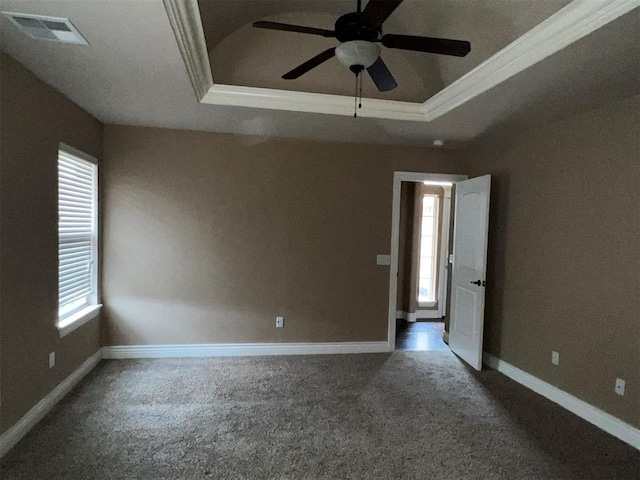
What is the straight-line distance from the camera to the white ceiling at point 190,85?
1754mm

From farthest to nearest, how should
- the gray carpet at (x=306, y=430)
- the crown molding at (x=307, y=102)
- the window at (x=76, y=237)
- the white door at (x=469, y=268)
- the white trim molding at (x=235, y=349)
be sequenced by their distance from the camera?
1. the white trim molding at (x=235, y=349)
2. the white door at (x=469, y=268)
3. the window at (x=76, y=237)
4. the crown molding at (x=307, y=102)
5. the gray carpet at (x=306, y=430)

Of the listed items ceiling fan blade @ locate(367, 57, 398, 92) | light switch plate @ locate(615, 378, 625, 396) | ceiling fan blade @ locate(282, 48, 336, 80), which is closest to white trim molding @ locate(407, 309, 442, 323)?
light switch plate @ locate(615, 378, 625, 396)

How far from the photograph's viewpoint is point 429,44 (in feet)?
5.62

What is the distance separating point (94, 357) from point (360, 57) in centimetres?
359

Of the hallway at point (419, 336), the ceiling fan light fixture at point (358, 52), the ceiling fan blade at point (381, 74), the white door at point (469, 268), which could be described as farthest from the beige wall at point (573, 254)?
the ceiling fan light fixture at point (358, 52)

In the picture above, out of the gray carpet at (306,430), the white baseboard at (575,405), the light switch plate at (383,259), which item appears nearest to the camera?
the gray carpet at (306,430)

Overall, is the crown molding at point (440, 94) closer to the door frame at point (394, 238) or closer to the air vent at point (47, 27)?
the air vent at point (47, 27)

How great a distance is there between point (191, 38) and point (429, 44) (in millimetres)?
1279

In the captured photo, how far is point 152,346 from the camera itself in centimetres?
384

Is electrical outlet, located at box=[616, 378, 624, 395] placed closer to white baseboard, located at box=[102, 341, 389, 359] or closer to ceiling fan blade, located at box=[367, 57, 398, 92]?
white baseboard, located at box=[102, 341, 389, 359]

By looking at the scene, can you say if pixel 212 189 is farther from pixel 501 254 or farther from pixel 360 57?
pixel 501 254

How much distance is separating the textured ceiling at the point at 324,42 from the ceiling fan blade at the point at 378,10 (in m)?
1.28

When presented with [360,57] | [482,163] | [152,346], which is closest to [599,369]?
[482,163]

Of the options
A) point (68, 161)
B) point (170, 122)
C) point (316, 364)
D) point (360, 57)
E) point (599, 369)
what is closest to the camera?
point (360, 57)
